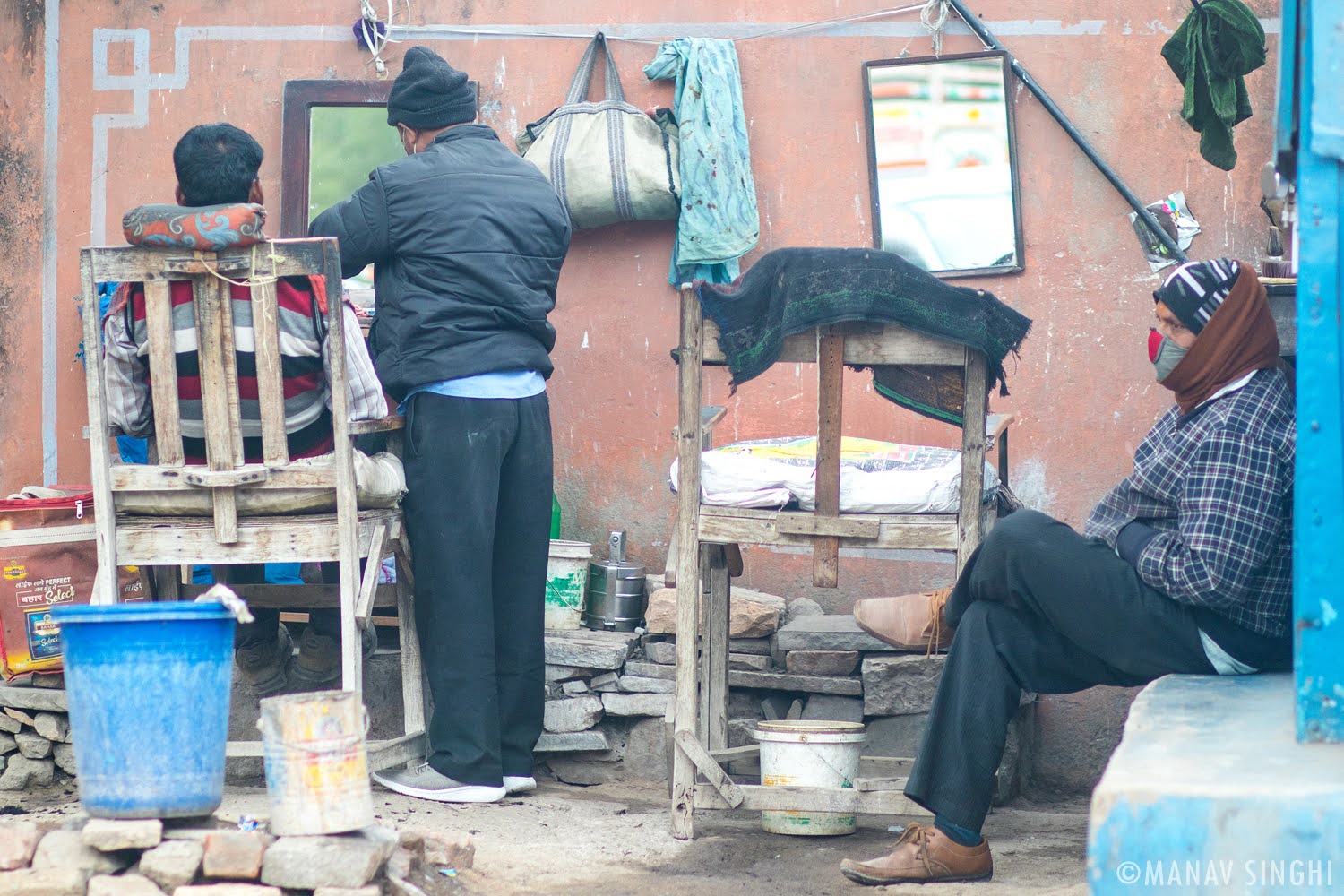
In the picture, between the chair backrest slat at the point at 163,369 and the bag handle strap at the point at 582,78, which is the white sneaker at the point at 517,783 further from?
the bag handle strap at the point at 582,78

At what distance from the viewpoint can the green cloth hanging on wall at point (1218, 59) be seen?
413cm

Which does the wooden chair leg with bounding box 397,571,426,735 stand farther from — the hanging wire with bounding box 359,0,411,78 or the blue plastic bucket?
the hanging wire with bounding box 359,0,411,78

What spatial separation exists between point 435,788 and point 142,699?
132 centimetres

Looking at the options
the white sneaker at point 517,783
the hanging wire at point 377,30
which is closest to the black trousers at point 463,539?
the white sneaker at point 517,783

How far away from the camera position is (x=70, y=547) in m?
4.52

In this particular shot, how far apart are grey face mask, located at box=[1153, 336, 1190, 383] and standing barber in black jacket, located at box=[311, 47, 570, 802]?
5.92ft

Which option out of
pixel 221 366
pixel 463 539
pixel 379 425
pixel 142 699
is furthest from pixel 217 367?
pixel 142 699

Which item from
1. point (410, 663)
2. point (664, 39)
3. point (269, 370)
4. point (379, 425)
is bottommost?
point (410, 663)

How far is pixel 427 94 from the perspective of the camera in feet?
14.4

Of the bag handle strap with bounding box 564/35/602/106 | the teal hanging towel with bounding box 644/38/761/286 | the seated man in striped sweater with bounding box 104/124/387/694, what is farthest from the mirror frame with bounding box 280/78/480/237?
the seated man in striped sweater with bounding box 104/124/387/694

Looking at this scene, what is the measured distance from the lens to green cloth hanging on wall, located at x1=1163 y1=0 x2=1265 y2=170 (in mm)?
4133

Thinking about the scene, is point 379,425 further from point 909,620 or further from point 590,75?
point 590,75

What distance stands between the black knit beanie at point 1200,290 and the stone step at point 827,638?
164cm

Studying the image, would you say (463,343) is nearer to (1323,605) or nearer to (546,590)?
(546,590)
